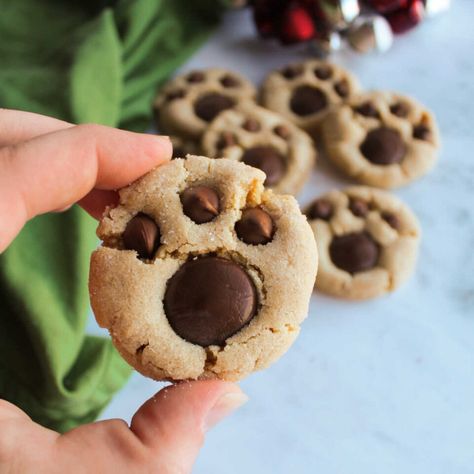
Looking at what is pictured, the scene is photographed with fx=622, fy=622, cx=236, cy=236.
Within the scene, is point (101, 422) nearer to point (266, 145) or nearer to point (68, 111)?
point (68, 111)

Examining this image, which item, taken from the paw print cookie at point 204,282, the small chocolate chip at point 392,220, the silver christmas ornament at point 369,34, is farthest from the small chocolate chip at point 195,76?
the paw print cookie at point 204,282

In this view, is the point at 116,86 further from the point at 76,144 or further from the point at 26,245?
the point at 76,144

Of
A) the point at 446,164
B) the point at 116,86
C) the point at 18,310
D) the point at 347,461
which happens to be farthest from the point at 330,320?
the point at 116,86

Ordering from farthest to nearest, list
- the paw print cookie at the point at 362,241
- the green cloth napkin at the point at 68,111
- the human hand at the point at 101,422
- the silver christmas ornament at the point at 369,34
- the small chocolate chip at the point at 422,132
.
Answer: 1. the silver christmas ornament at the point at 369,34
2. the small chocolate chip at the point at 422,132
3. the paw print cookie at the point at 362,241
4. the green cloth napkin at the point at 68,111
5. the human hand at the point at 101,422

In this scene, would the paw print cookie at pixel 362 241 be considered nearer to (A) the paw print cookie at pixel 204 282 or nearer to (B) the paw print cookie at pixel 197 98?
(B) the paw print cookie at pixel 197 98

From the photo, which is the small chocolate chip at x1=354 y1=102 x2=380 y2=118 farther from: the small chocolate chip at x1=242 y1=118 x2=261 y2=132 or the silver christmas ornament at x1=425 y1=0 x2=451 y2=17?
the silver christmas ornament at x1=425 y1=0 x2=451 y2=17

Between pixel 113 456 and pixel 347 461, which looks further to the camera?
pixel 347 461
